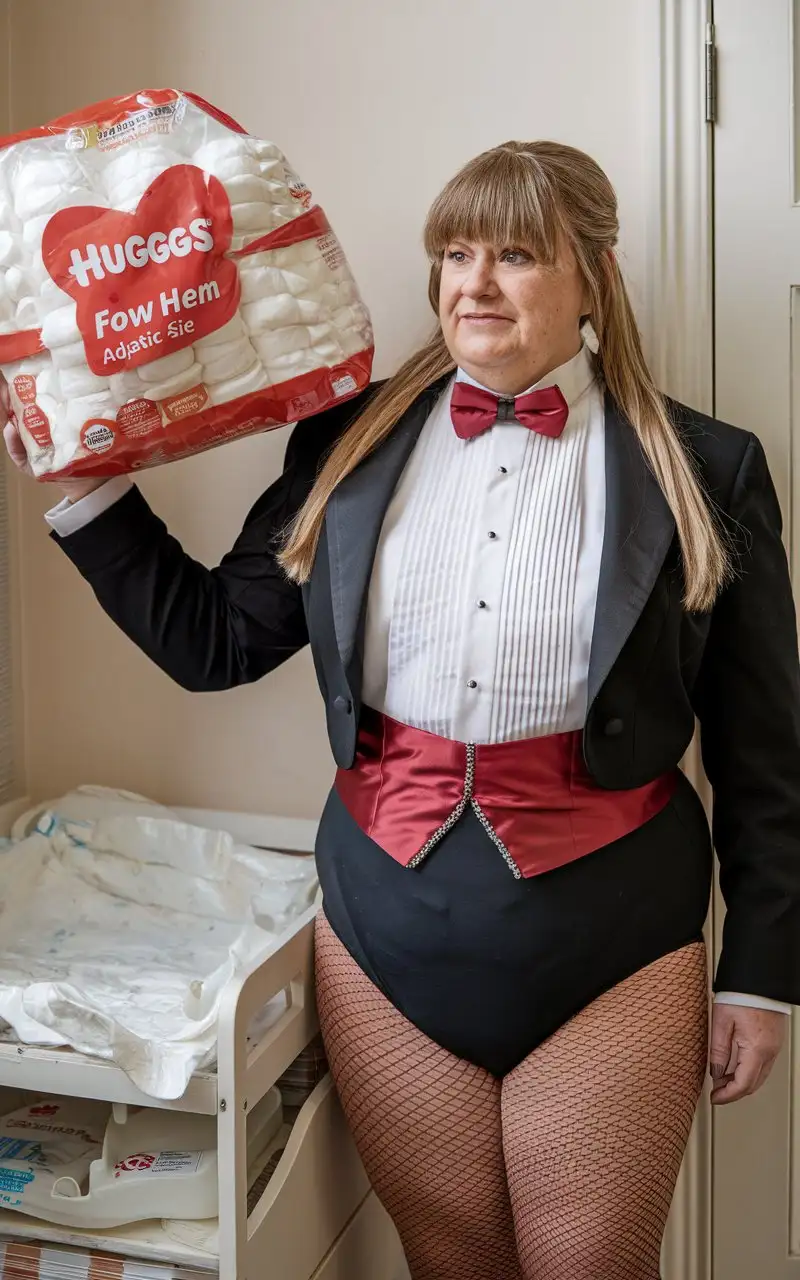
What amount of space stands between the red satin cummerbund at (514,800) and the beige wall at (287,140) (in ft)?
1.72

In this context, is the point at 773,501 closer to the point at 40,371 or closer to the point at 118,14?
the point at 40,371

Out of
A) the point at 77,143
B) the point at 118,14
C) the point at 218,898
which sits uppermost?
the point at 118,14

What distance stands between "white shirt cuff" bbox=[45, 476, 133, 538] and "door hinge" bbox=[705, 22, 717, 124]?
857 millimetres

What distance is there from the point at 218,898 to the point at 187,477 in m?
0.60

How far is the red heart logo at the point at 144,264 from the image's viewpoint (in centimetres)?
112

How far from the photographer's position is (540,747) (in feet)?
3.81

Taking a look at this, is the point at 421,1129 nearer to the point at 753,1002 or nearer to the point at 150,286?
the point at 753,1002

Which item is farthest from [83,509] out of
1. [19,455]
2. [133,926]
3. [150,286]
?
[133,926]

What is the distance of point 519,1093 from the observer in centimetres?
117

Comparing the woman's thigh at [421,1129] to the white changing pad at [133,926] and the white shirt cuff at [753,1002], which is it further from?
the white shirt cuff at [753,1002]

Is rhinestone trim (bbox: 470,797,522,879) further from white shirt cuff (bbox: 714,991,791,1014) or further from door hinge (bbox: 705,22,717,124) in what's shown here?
door hinge (bbox: 705,22,717,124)

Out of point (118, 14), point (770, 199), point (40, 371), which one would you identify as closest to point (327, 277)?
point (40, 371)

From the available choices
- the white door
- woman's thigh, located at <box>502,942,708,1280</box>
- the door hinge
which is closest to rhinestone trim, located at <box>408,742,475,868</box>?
woman's thigh, located at <box>502,942,708,1280</box>

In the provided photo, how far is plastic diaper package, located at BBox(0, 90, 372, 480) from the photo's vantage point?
1126mm
